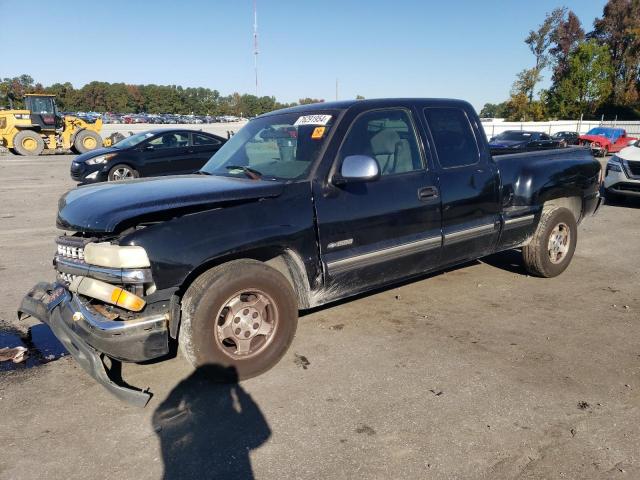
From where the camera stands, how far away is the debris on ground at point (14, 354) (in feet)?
12.6

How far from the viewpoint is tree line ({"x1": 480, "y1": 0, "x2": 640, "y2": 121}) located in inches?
2147

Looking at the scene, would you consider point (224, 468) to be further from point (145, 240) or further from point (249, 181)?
point (249, 181)

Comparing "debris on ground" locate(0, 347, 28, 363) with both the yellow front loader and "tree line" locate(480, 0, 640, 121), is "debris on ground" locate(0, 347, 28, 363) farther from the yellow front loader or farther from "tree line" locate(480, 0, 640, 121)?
"tree line" locate(480, 0, 640, 121)

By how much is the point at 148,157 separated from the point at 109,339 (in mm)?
10688

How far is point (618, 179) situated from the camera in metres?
10.6

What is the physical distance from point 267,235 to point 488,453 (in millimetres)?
1836

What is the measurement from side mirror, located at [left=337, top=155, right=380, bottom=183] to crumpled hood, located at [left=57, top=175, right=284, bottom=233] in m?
0.49

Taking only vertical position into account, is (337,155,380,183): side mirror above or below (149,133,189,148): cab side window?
below

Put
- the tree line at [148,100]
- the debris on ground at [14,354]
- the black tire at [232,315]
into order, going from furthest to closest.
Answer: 1. the tree line at [148,100]
2. the debris on ground at [14,354]
3. the black tire at [232,315]

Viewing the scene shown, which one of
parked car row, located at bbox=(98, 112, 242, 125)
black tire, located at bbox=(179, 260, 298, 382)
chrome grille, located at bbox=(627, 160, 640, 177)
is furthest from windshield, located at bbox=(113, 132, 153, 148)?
parked car row, located at bbox=(98, 112, 242, 125)

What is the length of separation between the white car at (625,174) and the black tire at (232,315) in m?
9.51

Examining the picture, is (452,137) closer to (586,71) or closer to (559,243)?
(559,243)

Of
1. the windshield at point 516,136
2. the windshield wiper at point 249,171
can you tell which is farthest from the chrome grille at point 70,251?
the windshield at point 516,136

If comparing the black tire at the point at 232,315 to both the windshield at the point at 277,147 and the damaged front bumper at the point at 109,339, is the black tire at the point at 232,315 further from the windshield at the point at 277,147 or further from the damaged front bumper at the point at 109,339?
the windshield at the point at 277,147
